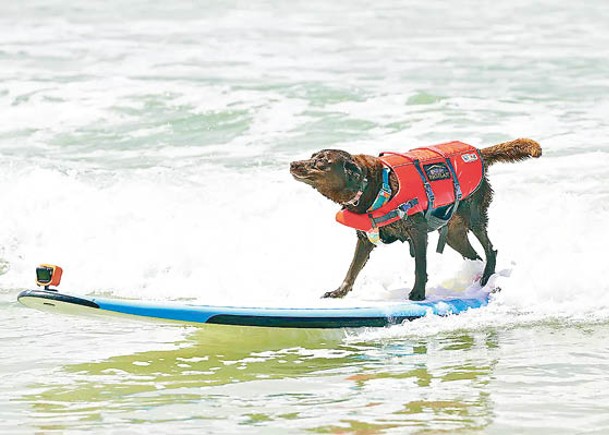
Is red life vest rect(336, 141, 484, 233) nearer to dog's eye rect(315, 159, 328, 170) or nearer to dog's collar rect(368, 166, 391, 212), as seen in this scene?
dog's collar rect(368, 166, 391, 212)

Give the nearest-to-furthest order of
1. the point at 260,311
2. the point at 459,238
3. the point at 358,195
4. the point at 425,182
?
the point at 260,311 < the point at 358,195 < the point at 425,182 < the point at 459,238

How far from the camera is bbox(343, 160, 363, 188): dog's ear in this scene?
808cm

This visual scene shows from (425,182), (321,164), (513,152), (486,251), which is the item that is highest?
(513,152)

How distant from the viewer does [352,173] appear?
26.6 feet

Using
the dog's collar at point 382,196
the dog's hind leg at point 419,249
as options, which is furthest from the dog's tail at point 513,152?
the dog's collar at point 382,196

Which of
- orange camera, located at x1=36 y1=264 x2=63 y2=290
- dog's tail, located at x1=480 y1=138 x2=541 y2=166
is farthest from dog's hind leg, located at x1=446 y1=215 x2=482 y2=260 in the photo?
orange camera, located at x1=36 y1=264 x2=63 y2=290

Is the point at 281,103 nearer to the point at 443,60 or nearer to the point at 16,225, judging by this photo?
the point at 443,60

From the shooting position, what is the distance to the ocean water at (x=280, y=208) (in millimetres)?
6699

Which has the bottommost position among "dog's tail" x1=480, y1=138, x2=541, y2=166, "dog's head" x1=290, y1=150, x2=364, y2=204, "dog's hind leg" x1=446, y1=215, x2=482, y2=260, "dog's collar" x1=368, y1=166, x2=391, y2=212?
"dog's hind leg" x1=446, y1=215, x2=482, y2=260

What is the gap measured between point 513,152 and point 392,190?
3.99ft

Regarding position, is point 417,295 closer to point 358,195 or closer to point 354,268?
point 354,268

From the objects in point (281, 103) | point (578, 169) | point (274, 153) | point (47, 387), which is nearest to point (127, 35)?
point (281, 103)

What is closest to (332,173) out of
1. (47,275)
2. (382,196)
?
(382,196)

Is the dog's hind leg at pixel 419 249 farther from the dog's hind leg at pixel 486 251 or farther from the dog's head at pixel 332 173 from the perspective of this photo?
the dog's hind leg at pixel 486 251
